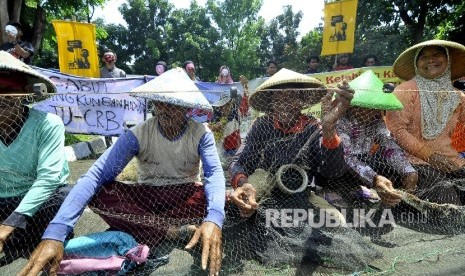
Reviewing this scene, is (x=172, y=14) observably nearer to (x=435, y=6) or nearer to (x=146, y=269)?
(x=435, y=6)

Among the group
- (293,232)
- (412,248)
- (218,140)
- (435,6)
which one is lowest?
(412,248)

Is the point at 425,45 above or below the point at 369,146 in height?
above

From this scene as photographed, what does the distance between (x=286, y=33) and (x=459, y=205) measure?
43474mm

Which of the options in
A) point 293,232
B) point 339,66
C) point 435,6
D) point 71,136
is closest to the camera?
point 293,232

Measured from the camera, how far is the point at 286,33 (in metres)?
44.0

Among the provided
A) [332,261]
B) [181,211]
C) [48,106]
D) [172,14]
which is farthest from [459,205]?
[172,14]

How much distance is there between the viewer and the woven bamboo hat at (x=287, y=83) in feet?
9.71

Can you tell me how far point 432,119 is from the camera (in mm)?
3256

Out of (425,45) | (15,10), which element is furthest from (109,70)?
(425,45)

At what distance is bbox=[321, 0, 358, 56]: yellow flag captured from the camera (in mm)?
7957

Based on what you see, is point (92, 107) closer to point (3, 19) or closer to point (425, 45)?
point (3, 19)

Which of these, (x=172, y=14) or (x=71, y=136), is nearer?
(x=71, y=136)

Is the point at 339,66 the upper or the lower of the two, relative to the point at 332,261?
upper

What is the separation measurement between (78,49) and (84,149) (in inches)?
85.7
